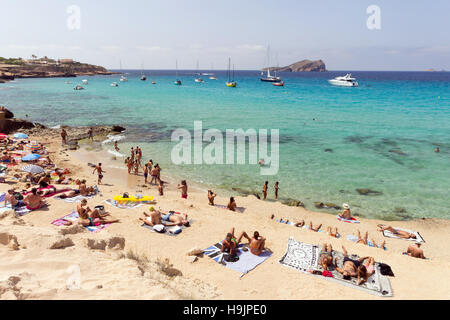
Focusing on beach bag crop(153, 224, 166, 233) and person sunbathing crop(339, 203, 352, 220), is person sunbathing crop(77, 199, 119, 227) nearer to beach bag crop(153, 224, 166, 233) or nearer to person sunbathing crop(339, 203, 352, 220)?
beach bag crop(153, 224, 166, 233)

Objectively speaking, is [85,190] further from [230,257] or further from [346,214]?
[346,214]

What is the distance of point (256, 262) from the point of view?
814 cm

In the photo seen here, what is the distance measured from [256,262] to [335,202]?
7.96 meters

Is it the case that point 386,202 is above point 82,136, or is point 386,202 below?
below

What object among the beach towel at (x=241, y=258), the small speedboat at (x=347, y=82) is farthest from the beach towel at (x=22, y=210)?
the small speedboat at (x=347, y=82)

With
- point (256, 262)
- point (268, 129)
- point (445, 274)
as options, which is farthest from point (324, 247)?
point (268, 129)

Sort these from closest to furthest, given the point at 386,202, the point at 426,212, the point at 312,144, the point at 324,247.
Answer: the point at 324,247
the point at 426,212
the point at 386,202
the point at 312,144

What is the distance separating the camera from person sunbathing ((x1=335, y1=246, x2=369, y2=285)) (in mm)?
7402

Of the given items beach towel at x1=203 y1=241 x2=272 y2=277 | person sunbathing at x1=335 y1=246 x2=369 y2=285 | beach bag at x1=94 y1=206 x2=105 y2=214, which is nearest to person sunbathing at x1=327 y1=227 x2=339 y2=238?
person sunbathing at x1=335 y1=246 x2=369 y2=285

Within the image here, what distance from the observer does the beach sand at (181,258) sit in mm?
5023

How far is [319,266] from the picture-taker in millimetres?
8008

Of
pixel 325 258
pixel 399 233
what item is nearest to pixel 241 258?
pixel 325 258

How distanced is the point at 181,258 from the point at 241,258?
1815mm

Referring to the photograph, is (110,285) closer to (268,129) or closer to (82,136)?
(82,136)
